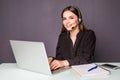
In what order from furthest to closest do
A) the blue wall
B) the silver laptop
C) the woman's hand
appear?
the blue wall < the woman's hand < the silver laptop

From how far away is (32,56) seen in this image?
1314 millimetres

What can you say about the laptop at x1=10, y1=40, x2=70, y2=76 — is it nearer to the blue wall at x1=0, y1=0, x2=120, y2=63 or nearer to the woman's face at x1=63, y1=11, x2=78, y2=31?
the woman's face at x1=63, y1=11, x2=78, y2=31

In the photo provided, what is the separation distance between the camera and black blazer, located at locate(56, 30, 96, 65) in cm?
184

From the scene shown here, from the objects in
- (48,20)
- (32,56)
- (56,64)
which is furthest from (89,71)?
(48,20)

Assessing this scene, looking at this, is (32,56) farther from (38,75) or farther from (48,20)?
(48,20)

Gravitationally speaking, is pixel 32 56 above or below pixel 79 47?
above

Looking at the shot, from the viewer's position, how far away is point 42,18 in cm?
259

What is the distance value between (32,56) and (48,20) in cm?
133

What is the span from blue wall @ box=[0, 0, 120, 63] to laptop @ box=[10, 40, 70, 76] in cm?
115

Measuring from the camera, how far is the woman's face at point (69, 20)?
76.2 inches

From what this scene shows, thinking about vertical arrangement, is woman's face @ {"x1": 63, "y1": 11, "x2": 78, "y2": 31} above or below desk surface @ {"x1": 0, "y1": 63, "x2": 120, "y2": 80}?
above

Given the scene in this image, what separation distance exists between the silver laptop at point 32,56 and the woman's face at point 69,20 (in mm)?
659

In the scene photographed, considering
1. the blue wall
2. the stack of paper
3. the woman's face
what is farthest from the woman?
the blue wall

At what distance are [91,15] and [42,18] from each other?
64cm
